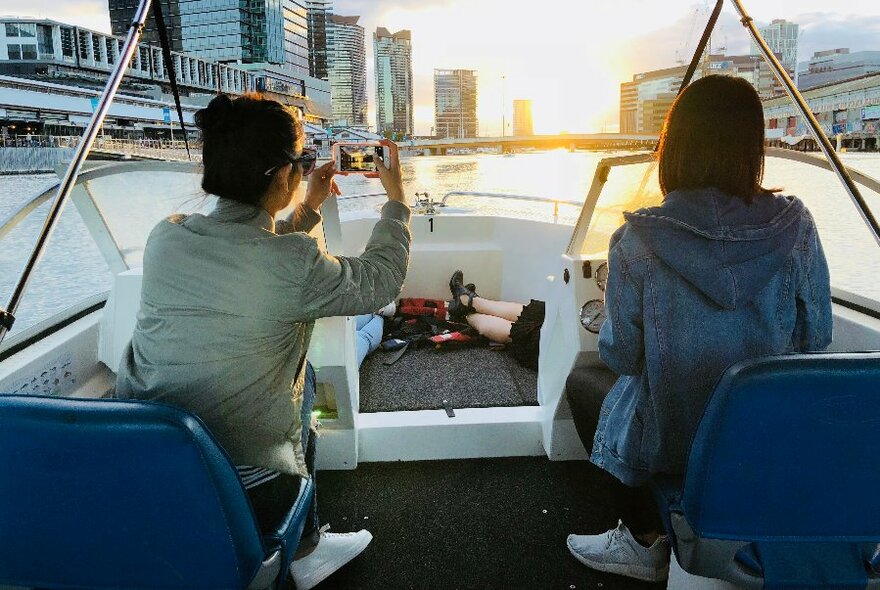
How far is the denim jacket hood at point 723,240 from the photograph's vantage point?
104cm

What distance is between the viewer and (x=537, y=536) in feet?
5.71

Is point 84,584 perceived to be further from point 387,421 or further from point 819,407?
point 387,421

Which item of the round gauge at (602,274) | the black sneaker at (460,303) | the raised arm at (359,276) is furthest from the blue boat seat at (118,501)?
the black sneaker at (460,303)

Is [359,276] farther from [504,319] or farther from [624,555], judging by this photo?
[504,319]

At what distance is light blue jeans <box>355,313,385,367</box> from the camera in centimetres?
303

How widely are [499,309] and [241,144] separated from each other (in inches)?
99.6

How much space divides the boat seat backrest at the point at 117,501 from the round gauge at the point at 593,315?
125 centimetres

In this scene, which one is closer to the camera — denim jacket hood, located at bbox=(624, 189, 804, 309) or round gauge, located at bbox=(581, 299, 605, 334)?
denim jacket hood, located at bbox=(624, 189, 804, 309)

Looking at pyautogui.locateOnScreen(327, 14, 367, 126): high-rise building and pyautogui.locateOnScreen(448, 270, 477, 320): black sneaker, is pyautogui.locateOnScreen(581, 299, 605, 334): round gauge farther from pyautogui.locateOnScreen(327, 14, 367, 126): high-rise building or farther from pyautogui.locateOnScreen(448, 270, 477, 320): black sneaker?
pyautogui.locateOnScreen(327, 14, 367, 126): high-rise building

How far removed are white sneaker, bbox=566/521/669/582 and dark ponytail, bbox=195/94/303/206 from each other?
→ 122 centimetres

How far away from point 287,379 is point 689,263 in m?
0.75

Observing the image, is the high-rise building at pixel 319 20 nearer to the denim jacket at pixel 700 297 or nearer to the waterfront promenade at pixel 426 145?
the waterfront promenade at pixel 426 145

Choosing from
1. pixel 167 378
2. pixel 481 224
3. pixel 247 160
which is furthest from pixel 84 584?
pixel 481 224

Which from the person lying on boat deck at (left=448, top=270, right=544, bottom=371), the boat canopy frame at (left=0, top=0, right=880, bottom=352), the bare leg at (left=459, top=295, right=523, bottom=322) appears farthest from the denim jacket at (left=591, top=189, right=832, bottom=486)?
the bare leg at (left=459, top=295, right=523, bottom=322)
